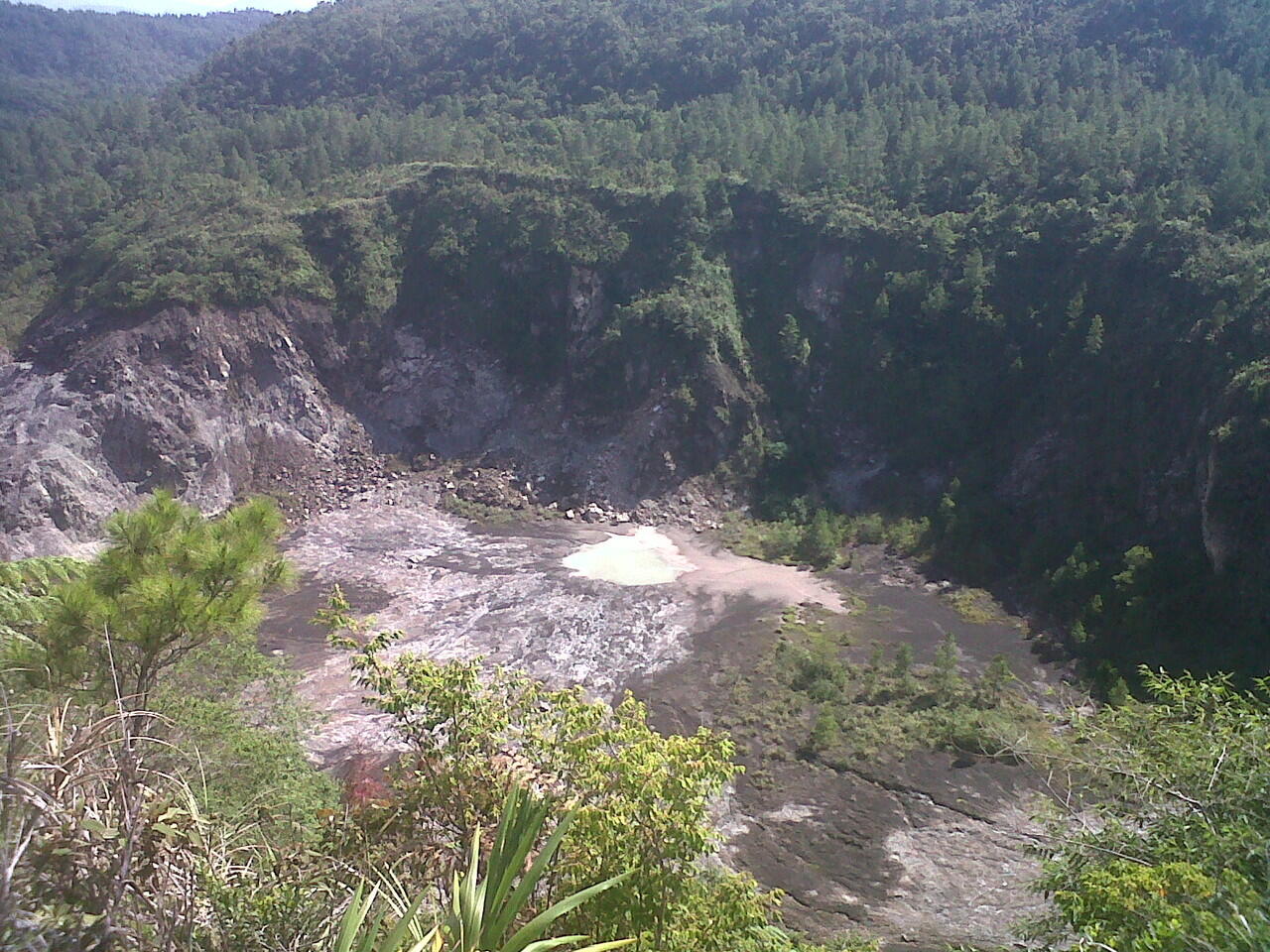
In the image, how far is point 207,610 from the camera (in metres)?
7.76

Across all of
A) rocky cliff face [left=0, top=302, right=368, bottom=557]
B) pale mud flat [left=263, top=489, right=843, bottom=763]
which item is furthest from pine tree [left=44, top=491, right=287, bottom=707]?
rocky cliff face [left=0, top=302, right=368, bottom=557]

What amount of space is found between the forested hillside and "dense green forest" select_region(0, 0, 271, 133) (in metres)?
39.9

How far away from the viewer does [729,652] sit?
2205 cm

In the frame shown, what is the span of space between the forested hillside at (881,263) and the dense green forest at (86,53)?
1571 inches

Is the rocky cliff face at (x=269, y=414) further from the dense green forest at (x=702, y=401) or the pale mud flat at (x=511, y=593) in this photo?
the pale mud flat at (x=511, y=593)

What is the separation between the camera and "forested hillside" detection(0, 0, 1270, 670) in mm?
26203

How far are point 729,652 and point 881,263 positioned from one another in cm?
2335

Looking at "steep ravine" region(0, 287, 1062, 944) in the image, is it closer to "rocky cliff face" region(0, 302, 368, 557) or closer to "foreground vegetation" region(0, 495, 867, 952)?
"rocky cliff face" region(0, 302, 368, 557)

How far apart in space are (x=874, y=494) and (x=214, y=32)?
5447 inches

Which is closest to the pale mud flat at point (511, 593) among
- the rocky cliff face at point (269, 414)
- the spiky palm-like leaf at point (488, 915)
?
the rocky cliff face at point (269, 414)

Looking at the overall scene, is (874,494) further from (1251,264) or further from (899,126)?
(899,126)

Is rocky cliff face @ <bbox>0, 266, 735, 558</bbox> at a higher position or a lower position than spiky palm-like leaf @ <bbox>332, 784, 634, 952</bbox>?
lower

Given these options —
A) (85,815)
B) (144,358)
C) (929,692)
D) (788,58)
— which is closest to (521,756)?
(85,815)

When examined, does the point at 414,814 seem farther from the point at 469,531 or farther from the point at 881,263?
the point at 881,263
